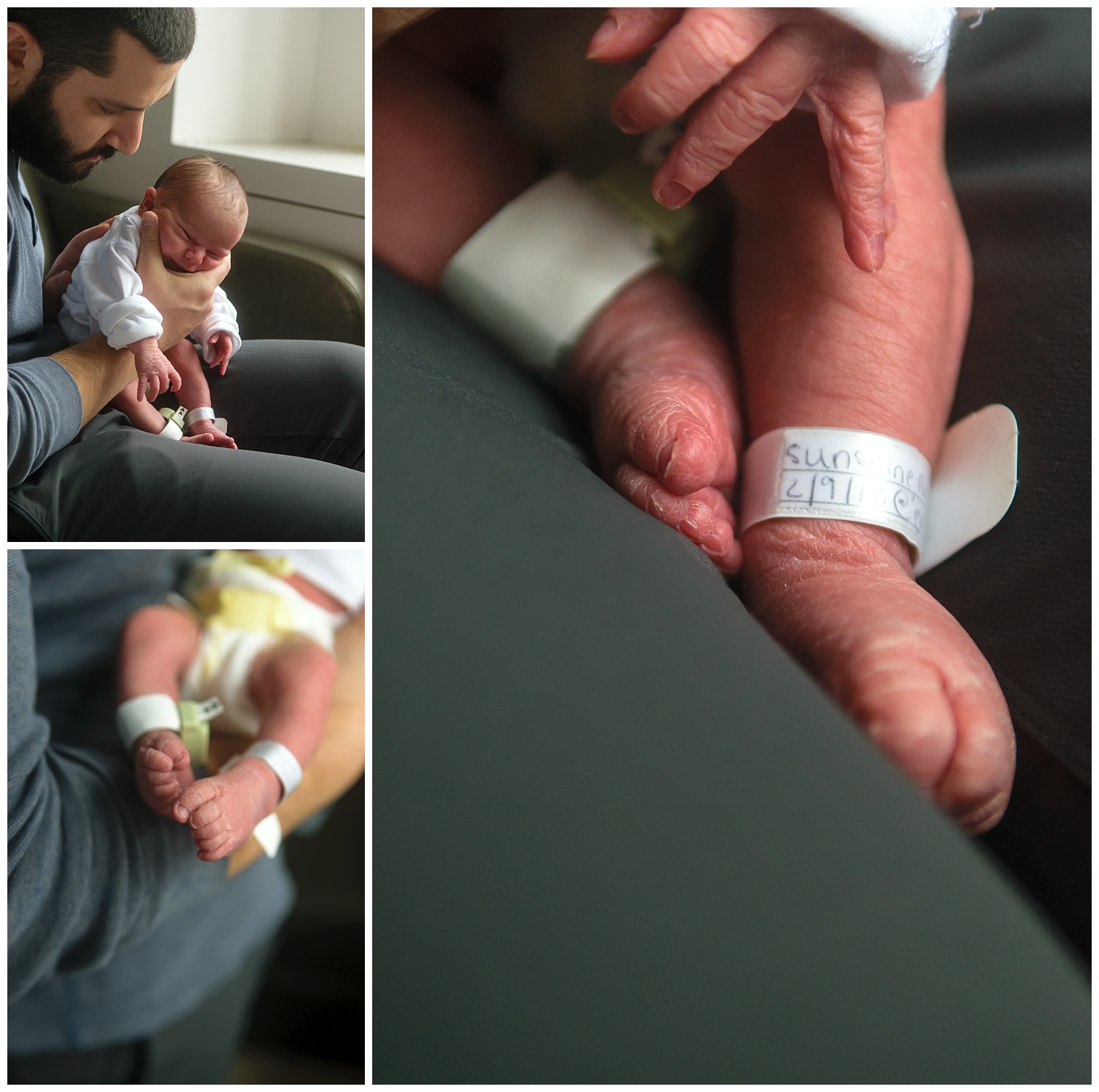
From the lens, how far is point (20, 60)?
523 mm

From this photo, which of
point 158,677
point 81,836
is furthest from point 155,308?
point 81,836

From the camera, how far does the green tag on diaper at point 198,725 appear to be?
0.52 meters

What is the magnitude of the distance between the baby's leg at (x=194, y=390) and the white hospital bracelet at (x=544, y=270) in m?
0.18

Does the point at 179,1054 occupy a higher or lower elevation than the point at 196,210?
lower

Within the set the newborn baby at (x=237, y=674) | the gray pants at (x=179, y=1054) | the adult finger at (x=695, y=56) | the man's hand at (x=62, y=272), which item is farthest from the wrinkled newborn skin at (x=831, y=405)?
the gray pants at (x=179, y=1054)

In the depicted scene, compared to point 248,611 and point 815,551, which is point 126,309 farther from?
point 815,551

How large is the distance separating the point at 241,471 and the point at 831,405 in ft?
1.28

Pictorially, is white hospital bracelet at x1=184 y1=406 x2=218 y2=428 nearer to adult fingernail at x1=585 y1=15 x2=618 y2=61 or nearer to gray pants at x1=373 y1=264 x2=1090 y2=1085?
gray pants at x1=373 y1=264 x2=1090 y2=1085

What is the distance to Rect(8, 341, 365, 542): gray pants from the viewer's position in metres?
0.48

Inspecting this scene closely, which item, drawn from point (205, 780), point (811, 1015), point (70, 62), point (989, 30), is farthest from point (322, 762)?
point (989, 30)

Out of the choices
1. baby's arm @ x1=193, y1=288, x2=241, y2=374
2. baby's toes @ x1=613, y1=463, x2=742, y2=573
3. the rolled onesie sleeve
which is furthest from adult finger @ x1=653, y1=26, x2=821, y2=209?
the rolled onesie sleeve

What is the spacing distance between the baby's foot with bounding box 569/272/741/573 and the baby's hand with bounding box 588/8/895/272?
3.5 inches

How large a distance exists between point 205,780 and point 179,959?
0.20 meters

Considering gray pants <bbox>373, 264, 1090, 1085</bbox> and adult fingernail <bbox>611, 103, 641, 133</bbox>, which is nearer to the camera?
gray pants <bbox>373, 264, 1090, 1085</bbox>
